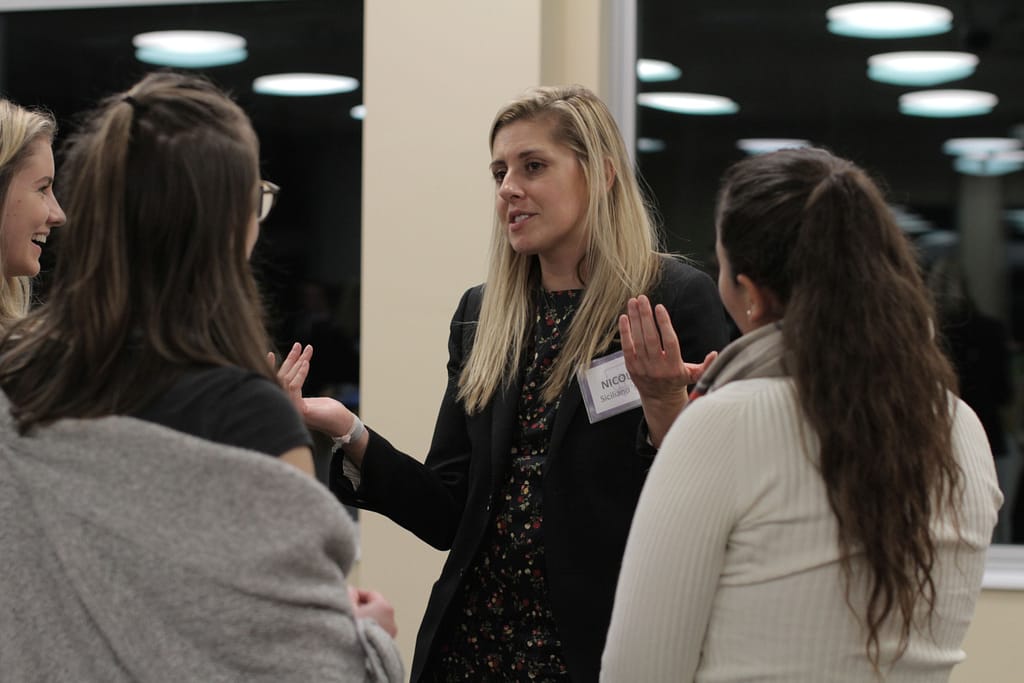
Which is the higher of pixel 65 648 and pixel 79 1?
pixel 79 1

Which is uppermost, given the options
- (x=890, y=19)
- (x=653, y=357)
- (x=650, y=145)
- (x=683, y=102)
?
(x=890, y=19)

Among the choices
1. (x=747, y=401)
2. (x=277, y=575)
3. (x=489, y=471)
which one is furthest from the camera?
(x=489, y=471)

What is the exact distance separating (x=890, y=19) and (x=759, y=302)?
275 centimetres

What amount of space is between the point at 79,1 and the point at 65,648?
11.9 ft

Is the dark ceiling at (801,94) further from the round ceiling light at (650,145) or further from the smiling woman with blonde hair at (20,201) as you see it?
the smiling woman with blonde hair at (20,201)

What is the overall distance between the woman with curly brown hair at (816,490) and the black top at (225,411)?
18.1 inches

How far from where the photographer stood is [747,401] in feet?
4.49

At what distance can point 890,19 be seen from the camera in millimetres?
3834

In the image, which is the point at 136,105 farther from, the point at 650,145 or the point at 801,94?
the point at 801,94

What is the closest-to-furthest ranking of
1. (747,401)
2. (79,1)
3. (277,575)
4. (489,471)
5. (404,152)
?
(277,575)
(747,401)
(489,471)
(404,152)
(79,1)

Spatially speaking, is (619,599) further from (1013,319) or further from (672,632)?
(1013,319)

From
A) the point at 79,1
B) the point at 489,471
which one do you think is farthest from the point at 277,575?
the point at 79,1

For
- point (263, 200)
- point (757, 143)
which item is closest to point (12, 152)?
point (263, 200)

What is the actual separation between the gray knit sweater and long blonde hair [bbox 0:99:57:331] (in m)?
1.05
